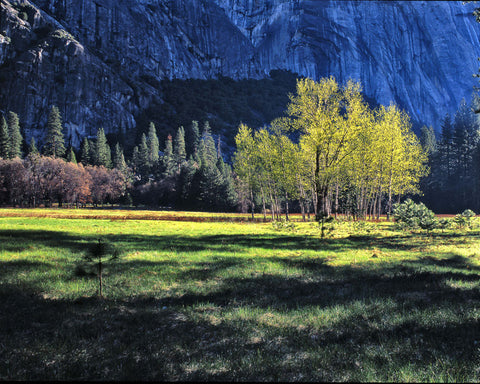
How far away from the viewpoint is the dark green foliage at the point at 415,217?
17562 mm

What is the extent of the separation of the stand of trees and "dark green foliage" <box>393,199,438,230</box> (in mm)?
6311

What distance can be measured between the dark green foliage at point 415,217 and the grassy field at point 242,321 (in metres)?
7.64

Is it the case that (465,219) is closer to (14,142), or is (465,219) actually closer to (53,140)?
(14,142)

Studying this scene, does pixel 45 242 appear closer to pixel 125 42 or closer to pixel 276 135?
pixel 276 135

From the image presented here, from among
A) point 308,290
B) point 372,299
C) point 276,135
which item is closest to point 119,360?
point 308,290

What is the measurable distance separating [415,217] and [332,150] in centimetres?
906

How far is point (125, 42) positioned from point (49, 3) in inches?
1894

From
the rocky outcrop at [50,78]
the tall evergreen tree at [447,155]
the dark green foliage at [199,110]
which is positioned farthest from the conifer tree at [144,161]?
the tall evergreen tree at [447,155]

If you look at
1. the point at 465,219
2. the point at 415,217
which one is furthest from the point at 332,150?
the point at 465,219

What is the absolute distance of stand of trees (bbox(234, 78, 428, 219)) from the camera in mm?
24203

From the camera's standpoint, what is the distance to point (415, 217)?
19609 millimetres

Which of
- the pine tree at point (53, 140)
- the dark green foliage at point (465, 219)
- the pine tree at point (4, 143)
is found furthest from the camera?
the pine tree at point (53, 140)

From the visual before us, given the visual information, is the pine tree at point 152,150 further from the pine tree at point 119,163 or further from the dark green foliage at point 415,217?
the dark green foliage at point 415,217

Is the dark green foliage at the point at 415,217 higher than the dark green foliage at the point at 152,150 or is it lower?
lower
